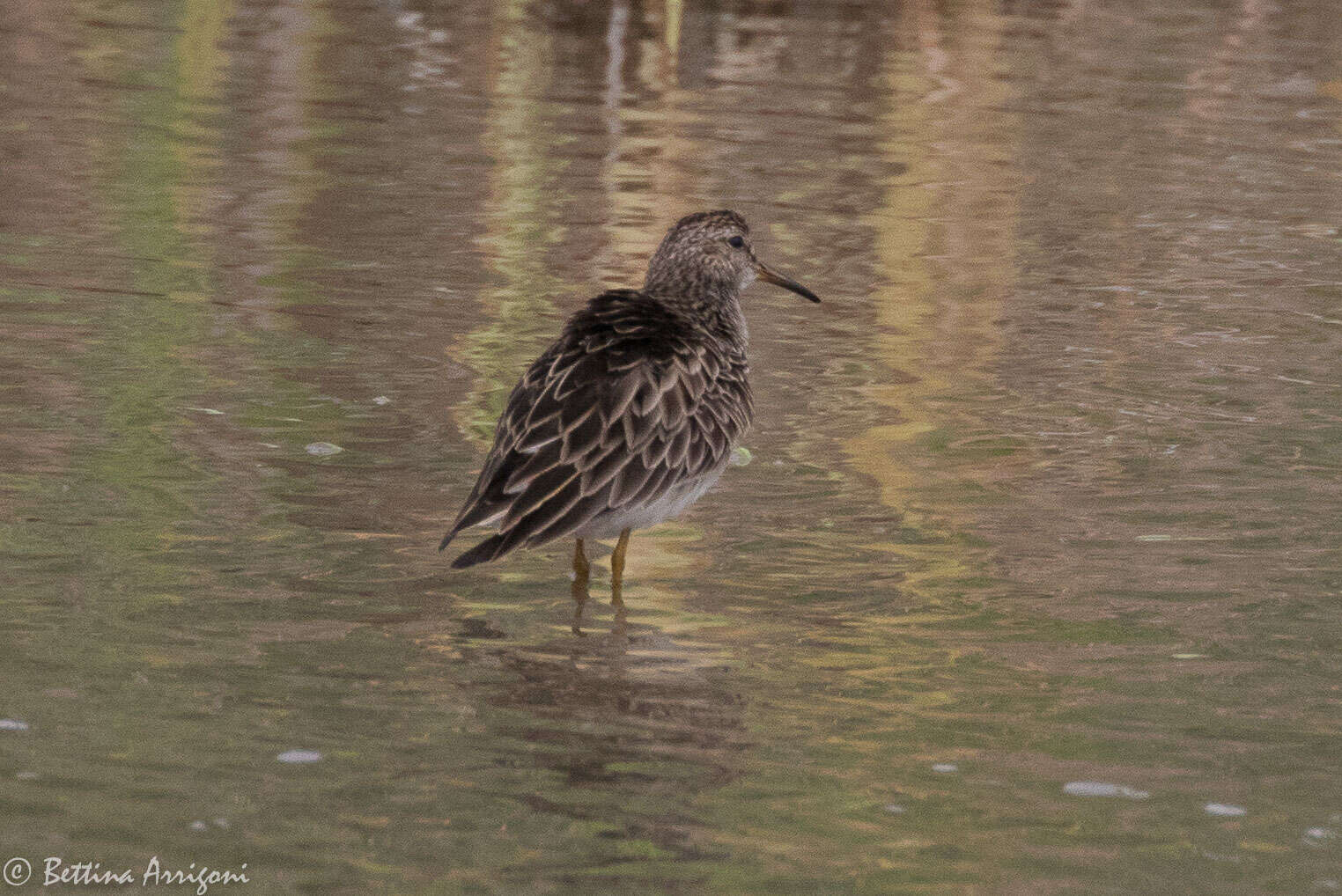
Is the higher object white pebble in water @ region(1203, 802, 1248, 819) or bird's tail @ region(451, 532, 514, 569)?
bird's tail @ region(451, 532, 514, 569)

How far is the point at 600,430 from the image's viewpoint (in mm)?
8391

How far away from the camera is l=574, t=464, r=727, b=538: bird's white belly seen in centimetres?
836

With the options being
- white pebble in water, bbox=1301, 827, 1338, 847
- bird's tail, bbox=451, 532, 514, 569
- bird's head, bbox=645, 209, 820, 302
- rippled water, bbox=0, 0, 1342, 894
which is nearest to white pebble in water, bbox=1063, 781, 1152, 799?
rippled water, bbox=0, 0, 1342, 894

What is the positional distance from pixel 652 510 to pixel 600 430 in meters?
0.38

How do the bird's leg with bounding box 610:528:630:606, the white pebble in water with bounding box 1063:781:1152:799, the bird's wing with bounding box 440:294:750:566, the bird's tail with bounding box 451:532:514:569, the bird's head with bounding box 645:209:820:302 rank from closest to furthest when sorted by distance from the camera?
1. the white pebble in water with bounding box 1063:781:1152:799
2. the bird's tail with bounding box 451:532:514:569
3. the bird's wing with bounding box 440:294:750:566
4. the bird's leg with bounding box 610:528:630:606
5. the bird's head with bounding box 645:209:820:302

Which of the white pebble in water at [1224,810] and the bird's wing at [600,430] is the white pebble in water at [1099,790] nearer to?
the white pebble in water at [1224,810]

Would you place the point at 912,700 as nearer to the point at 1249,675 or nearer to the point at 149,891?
the point at 1249,675

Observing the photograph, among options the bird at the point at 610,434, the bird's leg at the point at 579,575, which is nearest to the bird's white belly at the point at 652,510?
the bird at the point at 610,434

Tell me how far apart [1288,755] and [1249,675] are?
0.75 meters

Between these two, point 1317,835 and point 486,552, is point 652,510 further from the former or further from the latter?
point 1317,835

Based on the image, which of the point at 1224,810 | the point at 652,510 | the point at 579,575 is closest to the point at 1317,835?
the point at 1224,810

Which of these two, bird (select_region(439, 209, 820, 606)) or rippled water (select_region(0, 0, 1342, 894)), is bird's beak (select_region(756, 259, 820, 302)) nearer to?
rippled water (select_region(0, 0, 1342, 894))

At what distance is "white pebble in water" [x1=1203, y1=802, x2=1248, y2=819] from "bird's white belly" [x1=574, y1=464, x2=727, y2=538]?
2.49 metres

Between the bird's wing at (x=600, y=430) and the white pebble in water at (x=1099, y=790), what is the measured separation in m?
2.11
